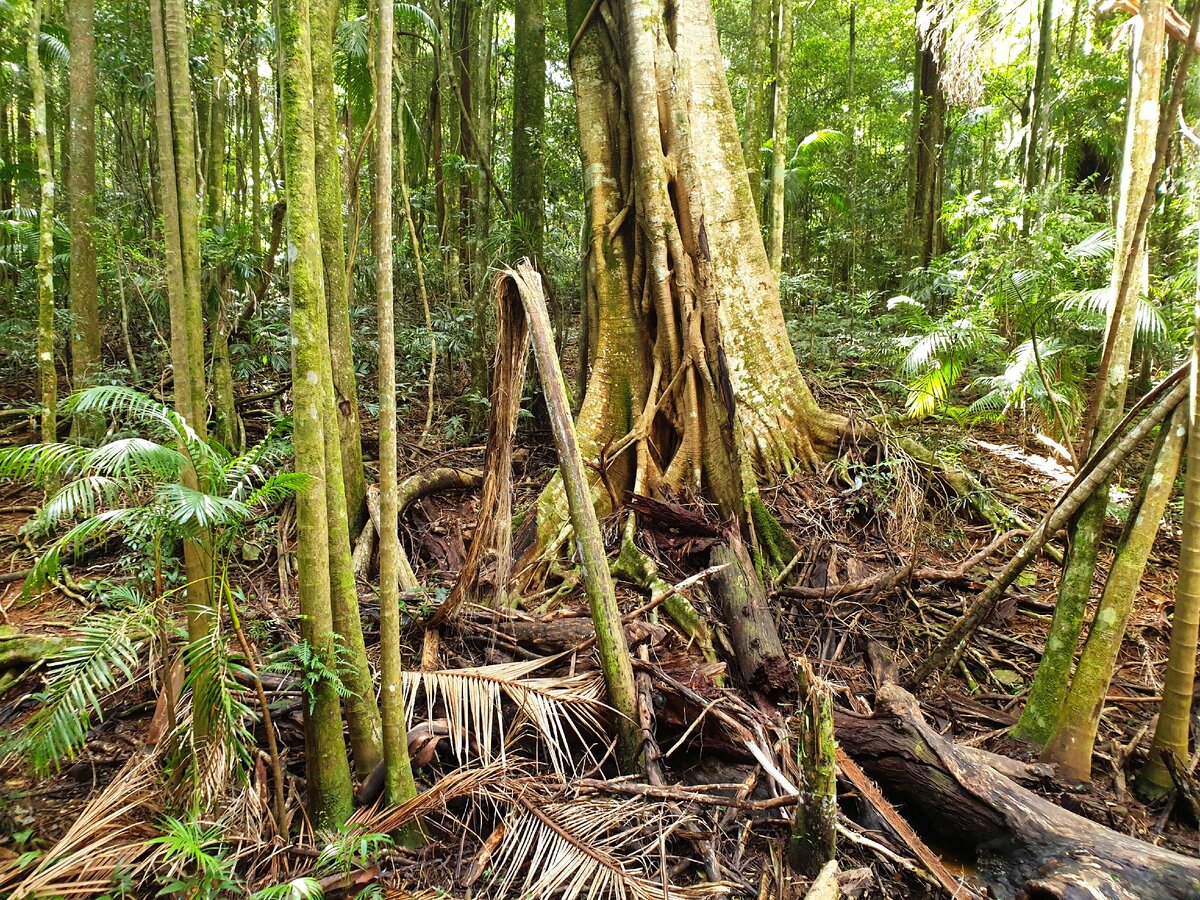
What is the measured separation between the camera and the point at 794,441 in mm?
5016

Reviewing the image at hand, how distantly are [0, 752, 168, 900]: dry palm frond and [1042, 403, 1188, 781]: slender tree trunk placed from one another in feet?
10.8

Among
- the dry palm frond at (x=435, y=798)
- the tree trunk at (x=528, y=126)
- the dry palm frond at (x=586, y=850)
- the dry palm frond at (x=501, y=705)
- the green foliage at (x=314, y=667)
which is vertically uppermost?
the tree trunk at (x=528, y=126)

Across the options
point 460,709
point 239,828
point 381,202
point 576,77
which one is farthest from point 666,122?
point 239,828

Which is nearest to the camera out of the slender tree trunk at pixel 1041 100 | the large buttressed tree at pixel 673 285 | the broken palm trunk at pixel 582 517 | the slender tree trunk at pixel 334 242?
the broken palm trunk at pixel 582 517

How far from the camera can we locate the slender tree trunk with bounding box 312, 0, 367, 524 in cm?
285

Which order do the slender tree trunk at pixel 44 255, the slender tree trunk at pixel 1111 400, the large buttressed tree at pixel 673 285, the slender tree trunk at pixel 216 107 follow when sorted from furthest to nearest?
the slender tree trunk at pixel 216 107 < the slender tree trunk at pixel 44 255 < the large buttressed tree at pixel 673 285 < the slender tree trunk at pixel 1111 400

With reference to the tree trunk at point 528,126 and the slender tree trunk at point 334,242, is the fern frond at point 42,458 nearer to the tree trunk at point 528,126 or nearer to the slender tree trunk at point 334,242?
the slender tree trunk at point 334,242

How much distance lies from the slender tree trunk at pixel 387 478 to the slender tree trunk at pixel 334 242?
0.79m

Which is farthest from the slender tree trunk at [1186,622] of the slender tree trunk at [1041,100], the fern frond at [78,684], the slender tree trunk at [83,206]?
the slender tree trunk at [1041,100]

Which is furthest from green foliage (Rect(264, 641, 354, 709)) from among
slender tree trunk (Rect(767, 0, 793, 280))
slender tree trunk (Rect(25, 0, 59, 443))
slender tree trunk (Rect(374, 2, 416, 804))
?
slender tree trunk (Rect(767, 0, 793, 280))

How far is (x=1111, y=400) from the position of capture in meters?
2.85

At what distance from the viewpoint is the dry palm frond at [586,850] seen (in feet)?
6.95

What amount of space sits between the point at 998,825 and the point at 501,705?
183 cm

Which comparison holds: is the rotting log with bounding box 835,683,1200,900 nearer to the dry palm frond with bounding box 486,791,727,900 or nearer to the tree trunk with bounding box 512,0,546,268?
the dry palm frond with bounding box 486,791,727,900
